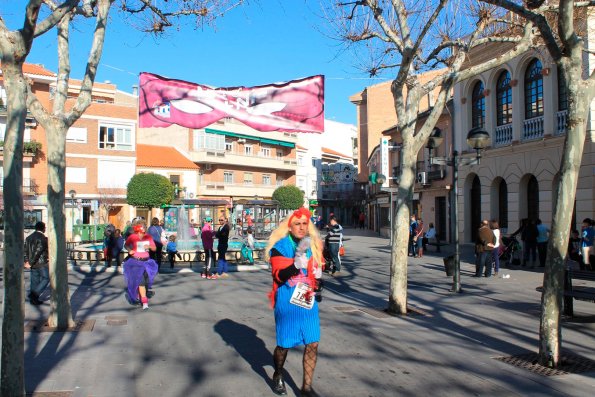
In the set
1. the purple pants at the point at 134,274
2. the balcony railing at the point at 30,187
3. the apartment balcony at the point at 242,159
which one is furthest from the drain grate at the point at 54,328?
the apartment balcony at the point at 242,159

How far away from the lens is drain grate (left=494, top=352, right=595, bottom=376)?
6.12m

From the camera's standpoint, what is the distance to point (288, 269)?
203 inches

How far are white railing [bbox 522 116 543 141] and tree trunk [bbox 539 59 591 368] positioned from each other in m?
16.1

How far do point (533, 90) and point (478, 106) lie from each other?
4321mm

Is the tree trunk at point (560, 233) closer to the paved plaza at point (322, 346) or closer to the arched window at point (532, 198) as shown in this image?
the paved plaza at point (322, 346)

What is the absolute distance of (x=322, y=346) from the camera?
725cm

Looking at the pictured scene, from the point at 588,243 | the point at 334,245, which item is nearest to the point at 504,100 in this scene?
the point at 588,243

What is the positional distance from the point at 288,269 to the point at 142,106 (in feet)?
19.0

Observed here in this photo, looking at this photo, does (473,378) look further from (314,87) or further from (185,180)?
(185,180)

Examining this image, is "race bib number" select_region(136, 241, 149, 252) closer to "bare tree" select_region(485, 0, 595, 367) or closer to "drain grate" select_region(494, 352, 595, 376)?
"drain grate" select_region(494, 352, 595, 376)

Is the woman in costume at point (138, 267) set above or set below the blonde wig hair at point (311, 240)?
below

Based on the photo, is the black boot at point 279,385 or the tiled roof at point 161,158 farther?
the tiled roof at point 161,158

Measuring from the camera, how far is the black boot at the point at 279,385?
5.34 metres

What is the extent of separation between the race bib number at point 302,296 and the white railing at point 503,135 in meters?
20.2
